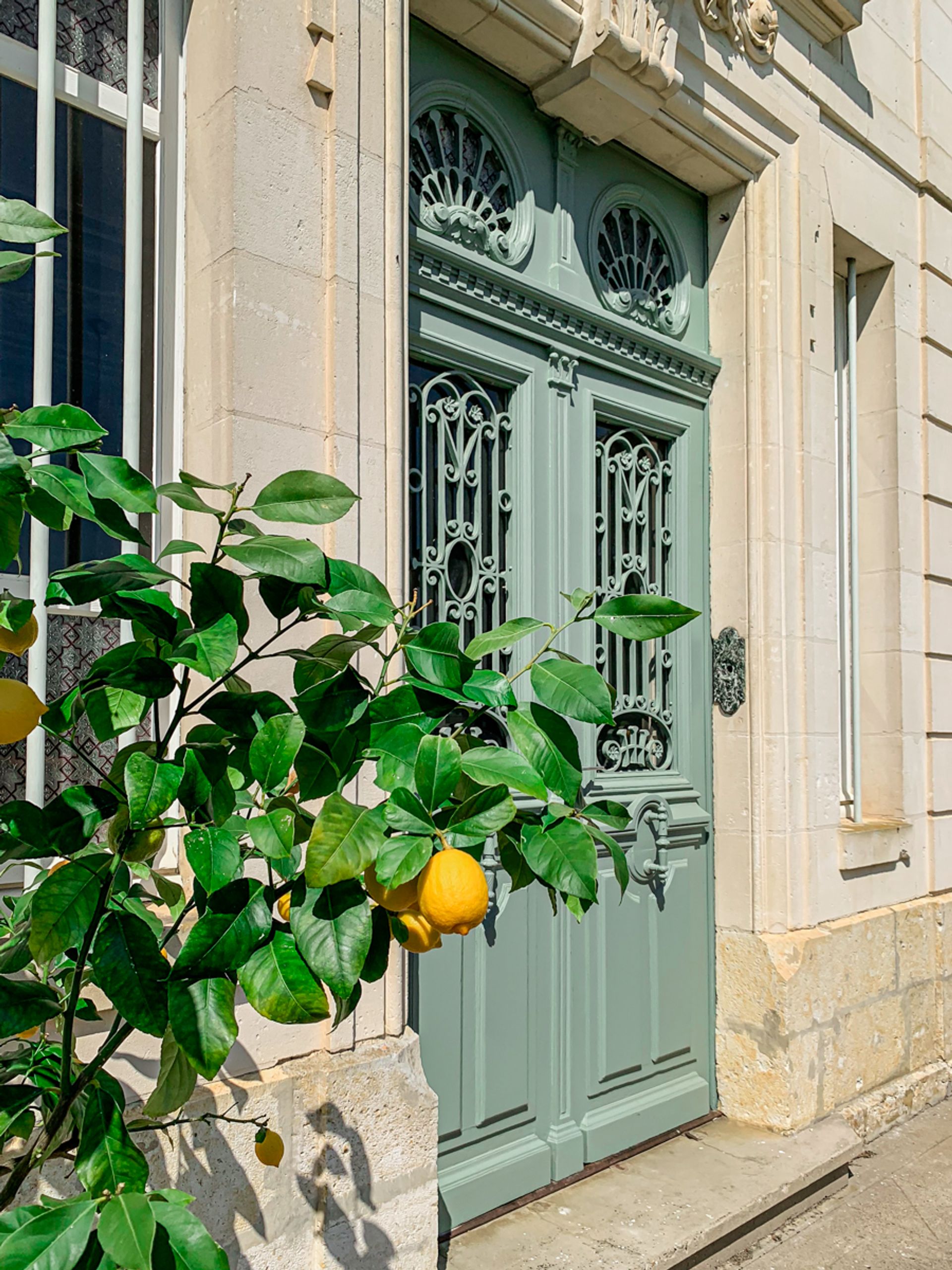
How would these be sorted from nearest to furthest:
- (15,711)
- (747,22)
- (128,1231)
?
(128,1231), (15,711), (747,22)

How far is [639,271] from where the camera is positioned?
4.61 meters

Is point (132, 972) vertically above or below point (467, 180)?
below

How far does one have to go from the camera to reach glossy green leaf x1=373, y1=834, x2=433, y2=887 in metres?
1.12

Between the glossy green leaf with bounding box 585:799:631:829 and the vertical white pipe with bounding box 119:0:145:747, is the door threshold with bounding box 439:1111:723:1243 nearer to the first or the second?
the vertical white pipe with bounding box 119:0:145:747

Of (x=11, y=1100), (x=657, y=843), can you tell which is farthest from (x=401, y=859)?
(x=657, y=843)

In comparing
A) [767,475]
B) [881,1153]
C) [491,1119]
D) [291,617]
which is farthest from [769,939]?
[291,617]

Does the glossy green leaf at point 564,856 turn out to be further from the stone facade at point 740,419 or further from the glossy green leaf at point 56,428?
the stone facade at point 740,419

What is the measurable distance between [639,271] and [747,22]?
110 centimetres

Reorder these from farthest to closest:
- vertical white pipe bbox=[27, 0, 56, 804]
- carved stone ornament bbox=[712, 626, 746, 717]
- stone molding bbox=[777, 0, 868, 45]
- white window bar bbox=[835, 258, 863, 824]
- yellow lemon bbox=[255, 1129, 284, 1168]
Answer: white window bar bbox=[835, 258, 863, 824] < stone molding bbox=[777, 0, 868, 45] < carved stone ornament bbox=[712, 626, 746, 717] < vertical white pipe bbox=[27, 0, 56, 804] < yellow lemon bbox=[255, 1129, 284, 1168]

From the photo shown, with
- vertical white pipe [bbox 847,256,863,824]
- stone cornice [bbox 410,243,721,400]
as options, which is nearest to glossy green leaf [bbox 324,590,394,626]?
stone cornice [bbox 410,243,721,400]

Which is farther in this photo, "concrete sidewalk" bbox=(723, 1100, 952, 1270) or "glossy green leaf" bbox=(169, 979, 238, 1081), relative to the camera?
"concrete sidewalk" bbox=(723, 1100, 952, 1270)

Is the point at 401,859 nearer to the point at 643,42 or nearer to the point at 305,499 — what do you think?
the point at 305,499

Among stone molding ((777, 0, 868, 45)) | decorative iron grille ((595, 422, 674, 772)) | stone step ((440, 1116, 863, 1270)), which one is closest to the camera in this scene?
stone step ((440, 1116, 863, 1270))

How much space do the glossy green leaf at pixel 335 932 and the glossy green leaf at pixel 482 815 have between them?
13 centimetres
